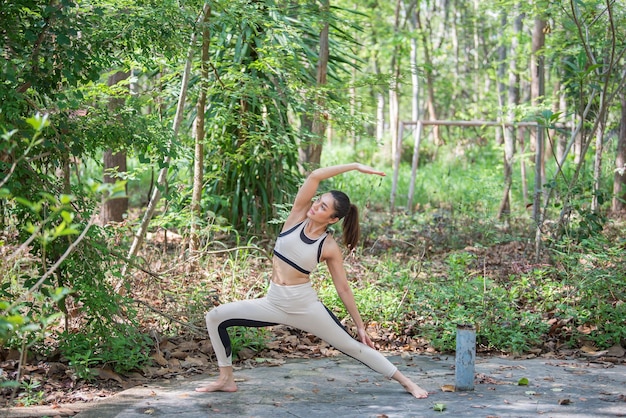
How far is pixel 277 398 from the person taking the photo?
186 inches

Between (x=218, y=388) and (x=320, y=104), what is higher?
(x=320, y=104)

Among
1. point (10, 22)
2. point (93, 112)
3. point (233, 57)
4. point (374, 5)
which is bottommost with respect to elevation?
point (93, 112)

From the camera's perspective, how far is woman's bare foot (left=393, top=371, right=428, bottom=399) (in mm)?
4707

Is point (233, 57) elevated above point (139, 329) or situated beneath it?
elevated above

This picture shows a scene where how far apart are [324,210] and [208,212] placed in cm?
311

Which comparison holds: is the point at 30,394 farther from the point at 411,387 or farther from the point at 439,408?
the point at 439,408

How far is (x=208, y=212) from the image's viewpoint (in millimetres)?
7453

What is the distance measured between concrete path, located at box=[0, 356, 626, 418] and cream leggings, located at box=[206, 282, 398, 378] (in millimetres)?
313

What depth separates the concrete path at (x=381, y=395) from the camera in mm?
4402

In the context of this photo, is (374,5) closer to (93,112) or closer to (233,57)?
(233,57)

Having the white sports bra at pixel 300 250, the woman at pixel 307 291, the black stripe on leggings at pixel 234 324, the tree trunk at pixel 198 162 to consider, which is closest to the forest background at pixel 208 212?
the tree trunk at pixel 198 162

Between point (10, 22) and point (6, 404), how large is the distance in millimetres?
2357

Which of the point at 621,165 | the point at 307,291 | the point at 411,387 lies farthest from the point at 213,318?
the point at 621,165

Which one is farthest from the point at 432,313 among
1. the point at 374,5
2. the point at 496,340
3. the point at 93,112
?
the point at 374,5
